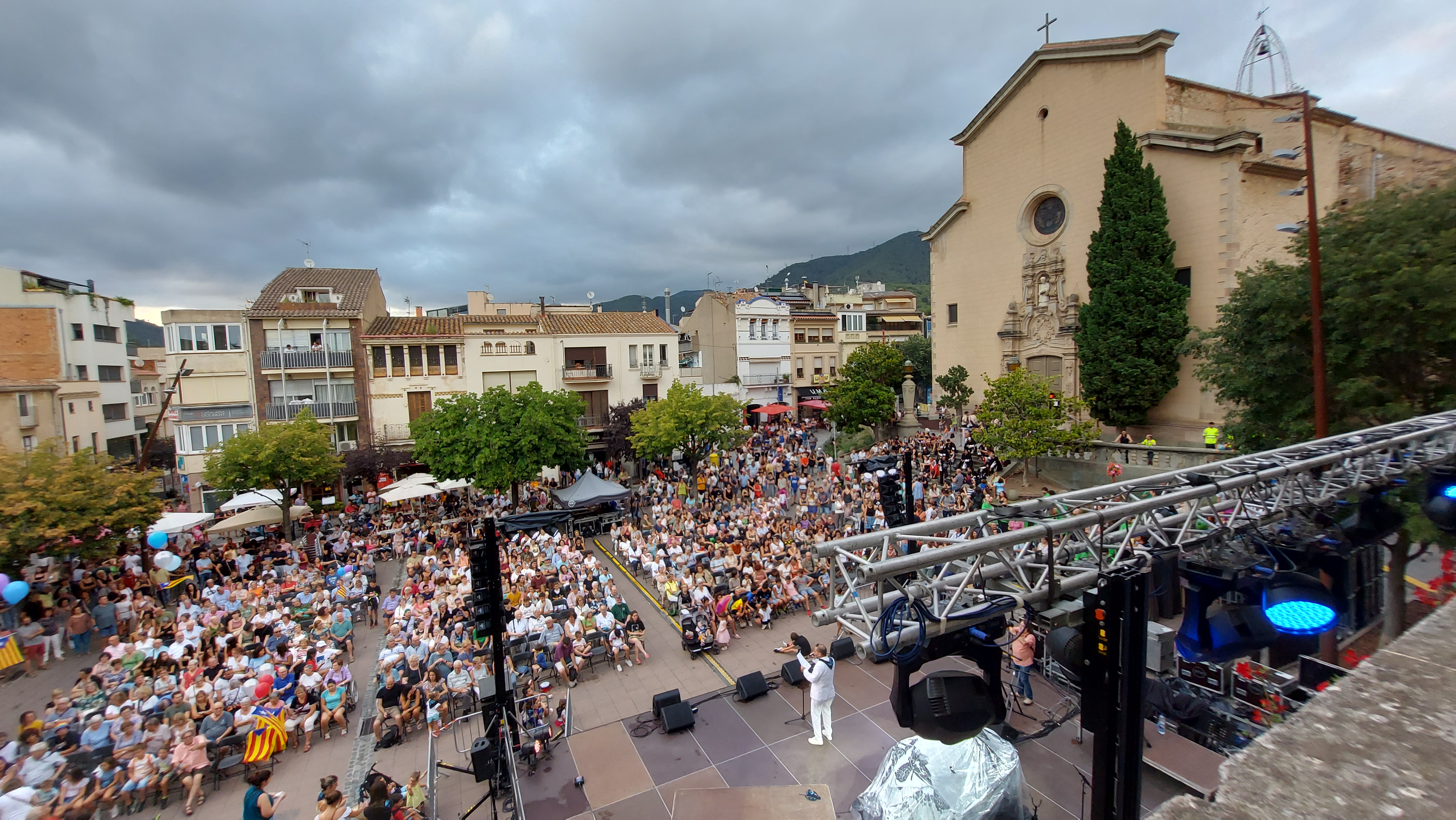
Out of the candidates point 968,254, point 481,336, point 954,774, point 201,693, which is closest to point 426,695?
point 201,693

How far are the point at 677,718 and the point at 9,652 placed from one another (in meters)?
13.2

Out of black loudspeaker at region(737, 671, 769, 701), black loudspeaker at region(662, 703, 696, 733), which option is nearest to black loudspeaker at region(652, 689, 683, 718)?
black loudspeaker at region(662, 703, 696, 733)

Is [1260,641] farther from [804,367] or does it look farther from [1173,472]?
[804,367]

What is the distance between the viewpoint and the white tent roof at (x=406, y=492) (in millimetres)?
20656

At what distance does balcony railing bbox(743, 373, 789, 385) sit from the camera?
141ft

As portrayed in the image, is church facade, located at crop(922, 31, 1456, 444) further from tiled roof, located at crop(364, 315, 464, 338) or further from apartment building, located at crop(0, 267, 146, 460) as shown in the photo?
apartment building, located at crop(0, 267, 146, 460)

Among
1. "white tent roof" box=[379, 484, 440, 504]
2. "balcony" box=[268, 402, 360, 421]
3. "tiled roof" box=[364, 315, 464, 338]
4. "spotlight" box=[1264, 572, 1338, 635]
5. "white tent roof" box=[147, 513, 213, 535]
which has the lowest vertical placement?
"white tent roof" box=[379, 484, 440, 504]

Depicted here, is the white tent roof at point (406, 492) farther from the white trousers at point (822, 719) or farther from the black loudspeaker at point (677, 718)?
Result: the white trousers at point (822, 719)

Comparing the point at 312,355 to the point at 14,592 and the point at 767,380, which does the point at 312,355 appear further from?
the point at 767,380

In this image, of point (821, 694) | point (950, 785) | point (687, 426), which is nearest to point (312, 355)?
point (687, 426)

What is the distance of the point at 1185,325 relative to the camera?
2166 centimetres

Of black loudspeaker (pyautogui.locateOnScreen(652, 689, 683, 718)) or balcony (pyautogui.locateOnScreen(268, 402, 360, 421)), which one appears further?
balcony (pyautogui.locateOnScreen(268, 402, 360, 421))

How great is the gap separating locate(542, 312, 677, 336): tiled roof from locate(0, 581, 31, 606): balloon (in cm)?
2244

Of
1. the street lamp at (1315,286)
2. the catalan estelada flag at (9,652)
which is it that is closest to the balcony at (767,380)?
the street lamp at (1315,286)
